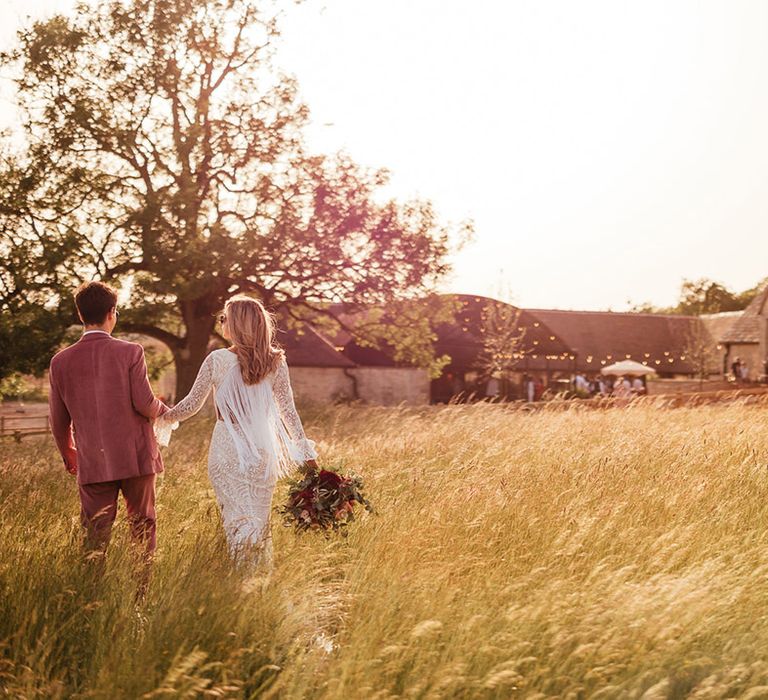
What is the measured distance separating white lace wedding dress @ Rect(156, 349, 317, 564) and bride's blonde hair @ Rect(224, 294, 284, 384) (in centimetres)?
9

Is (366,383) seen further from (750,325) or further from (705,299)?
(705,299)

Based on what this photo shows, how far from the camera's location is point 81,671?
11.8ft

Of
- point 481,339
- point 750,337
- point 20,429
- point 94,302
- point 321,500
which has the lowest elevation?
point 20,429

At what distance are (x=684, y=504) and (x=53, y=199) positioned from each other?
64.7 ft

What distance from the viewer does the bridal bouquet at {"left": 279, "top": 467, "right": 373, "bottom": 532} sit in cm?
554

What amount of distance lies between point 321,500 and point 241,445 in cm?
61

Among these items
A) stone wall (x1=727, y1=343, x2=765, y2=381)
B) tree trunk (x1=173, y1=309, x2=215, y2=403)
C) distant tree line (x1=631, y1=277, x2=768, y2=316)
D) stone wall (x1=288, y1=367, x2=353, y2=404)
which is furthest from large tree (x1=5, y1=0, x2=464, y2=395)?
distant tree line (x1=631, y1=277, x2=768, y2=316)

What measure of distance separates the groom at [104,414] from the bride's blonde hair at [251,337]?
53 centimetres

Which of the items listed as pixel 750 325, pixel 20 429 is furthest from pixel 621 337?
pixel 20 429

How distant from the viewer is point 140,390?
518cm

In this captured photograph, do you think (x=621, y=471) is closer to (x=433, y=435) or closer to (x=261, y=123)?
(x=433, y=435)

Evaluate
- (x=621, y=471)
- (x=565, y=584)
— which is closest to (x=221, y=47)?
(x=621, y=471)

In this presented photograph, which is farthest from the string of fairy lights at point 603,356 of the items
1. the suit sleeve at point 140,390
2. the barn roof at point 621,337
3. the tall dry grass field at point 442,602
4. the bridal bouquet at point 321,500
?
the suit sleeve at point 140,390

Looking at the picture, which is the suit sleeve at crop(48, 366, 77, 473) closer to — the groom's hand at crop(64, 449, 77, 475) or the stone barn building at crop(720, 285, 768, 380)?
the groom's hand at crop(64, 449, 77, 475)
